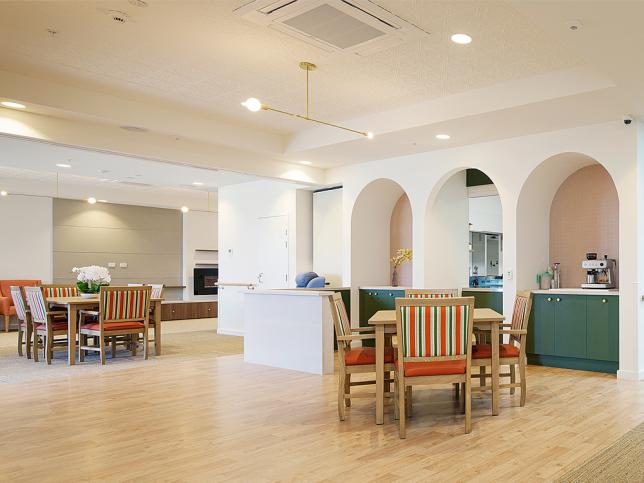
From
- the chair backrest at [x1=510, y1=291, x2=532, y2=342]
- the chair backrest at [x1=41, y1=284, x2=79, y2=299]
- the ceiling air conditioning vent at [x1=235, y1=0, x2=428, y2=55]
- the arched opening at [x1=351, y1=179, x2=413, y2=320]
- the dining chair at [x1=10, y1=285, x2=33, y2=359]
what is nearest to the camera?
the ceiling air conditioning vent at [x1=235, y1=0, x2=428, y2=55]

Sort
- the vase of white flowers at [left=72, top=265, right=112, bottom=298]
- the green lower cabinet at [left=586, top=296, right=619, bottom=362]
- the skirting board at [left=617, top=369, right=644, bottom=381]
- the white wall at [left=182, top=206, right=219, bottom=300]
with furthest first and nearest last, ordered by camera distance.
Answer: the white wall at [left=182, top=206, right=219, bottom=300] < the vase of white flowers at [left=72, top=265, right=112, bottom=298] < the green lower cabinet at [left=586, top=296, right=619, bottom=362] < the skirting board at [left=617, top=369, right=644, bottom=381]

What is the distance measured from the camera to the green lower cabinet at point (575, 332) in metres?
6.19

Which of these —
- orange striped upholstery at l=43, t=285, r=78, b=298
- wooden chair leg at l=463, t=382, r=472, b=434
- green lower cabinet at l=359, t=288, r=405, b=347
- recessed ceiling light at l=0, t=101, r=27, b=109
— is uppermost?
recessed ceiling light at l=0, t=101, r=27, b=109

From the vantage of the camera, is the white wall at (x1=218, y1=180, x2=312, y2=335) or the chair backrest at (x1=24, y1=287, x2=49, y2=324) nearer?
the chair backrest at (x1=24, y1=287, x2=49, y2=324)

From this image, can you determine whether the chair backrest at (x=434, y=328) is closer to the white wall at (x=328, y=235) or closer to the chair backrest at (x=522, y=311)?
the chair backrest at (x=522, y=311)

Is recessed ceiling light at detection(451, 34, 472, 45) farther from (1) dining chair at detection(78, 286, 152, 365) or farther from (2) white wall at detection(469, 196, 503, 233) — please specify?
(2) white wall at detection(469, 196, 503, 233)

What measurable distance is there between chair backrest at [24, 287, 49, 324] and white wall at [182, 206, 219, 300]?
645 centimetres

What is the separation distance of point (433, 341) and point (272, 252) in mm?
6183

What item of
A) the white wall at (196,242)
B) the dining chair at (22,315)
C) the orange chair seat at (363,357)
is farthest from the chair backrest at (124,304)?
the white wall at (196,242)

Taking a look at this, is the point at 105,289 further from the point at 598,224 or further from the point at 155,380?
the point at 598,224

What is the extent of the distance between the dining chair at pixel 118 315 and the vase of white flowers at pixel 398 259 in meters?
3.42

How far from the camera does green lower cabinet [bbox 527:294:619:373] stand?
20.3ft

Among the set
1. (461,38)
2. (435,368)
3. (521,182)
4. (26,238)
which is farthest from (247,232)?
(435,368)

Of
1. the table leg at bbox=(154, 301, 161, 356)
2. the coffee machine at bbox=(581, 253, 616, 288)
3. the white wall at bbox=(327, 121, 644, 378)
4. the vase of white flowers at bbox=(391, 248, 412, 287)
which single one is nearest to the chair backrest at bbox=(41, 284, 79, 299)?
the table leg at bbox=(154, 301, 161, 356)
